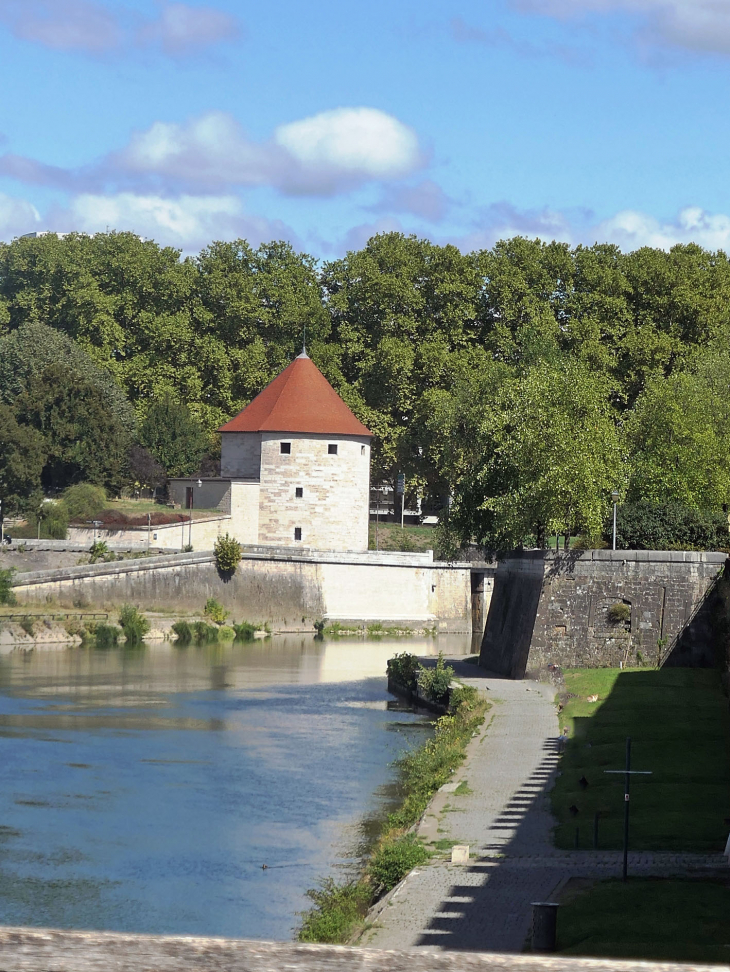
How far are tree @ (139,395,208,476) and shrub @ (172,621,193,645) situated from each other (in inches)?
561

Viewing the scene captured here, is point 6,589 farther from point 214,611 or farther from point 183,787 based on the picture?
point 183,787

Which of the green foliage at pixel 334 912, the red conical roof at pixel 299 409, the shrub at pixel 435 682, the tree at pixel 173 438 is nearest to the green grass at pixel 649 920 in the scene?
the green foliage at pixel 334 912

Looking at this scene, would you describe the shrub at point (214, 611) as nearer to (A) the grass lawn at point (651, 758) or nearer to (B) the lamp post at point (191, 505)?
(B) the lamp post at point (191, 505)

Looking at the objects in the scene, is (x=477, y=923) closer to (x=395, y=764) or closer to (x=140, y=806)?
(x=140, y=806)

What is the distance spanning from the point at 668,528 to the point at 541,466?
11.6 feet

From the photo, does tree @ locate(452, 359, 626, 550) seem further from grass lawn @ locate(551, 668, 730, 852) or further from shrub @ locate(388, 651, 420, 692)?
grass lawn @ locate(551, 668, 730, 852)

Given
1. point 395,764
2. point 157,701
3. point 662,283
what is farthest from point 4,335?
point 395,764

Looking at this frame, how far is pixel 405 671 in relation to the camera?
3456cm

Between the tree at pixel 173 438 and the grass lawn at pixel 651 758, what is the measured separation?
35565 millimetres

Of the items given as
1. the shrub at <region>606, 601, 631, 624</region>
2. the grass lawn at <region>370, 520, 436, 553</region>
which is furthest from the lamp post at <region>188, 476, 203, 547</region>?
the shrub at <region>606, 601, 631, 624</region>

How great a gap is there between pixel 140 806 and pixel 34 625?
2406 centimetres

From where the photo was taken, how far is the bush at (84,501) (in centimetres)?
5419

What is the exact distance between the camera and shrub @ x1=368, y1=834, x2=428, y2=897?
1491cm

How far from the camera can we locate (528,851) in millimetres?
15797
